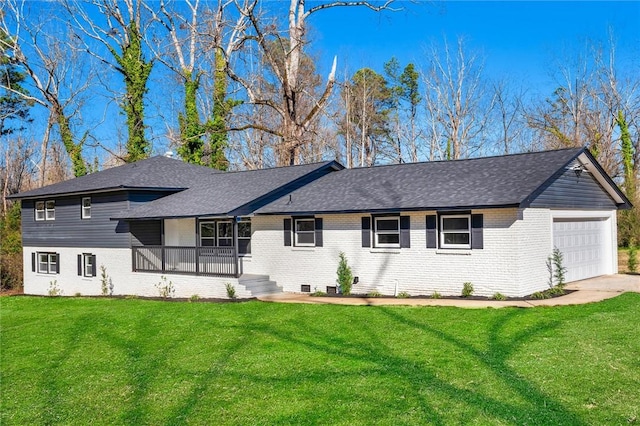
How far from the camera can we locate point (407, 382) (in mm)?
7863

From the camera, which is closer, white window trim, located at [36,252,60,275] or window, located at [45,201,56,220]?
window, located at [45,201,56,220]

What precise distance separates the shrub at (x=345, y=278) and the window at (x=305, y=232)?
146cm

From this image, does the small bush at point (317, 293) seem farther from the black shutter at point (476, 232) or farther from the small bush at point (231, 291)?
the black shutter at point (476, 232)

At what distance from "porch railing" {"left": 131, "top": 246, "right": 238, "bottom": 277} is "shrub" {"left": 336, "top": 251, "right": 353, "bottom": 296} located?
11.9ft

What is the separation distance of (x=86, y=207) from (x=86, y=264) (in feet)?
8.50

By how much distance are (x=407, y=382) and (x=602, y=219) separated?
53.0 ft

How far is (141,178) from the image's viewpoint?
24.5 m

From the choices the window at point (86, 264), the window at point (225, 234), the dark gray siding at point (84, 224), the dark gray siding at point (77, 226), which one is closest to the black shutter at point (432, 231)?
the window at point (225, 234)

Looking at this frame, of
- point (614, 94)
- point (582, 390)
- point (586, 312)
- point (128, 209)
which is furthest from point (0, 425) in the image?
point (614, 94)

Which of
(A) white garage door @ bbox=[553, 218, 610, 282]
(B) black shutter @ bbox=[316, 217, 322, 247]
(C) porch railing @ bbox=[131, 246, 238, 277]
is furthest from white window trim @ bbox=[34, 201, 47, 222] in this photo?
(A) white garage door @ bbox=[553, 218, 610, 282]

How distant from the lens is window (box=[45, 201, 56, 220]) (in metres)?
26.6

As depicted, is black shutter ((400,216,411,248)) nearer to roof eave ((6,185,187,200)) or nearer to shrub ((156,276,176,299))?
shrub ((156,276,176,299))

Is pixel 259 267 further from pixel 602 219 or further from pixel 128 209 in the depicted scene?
pixel 602 219

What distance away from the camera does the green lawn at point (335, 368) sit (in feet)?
22.5
